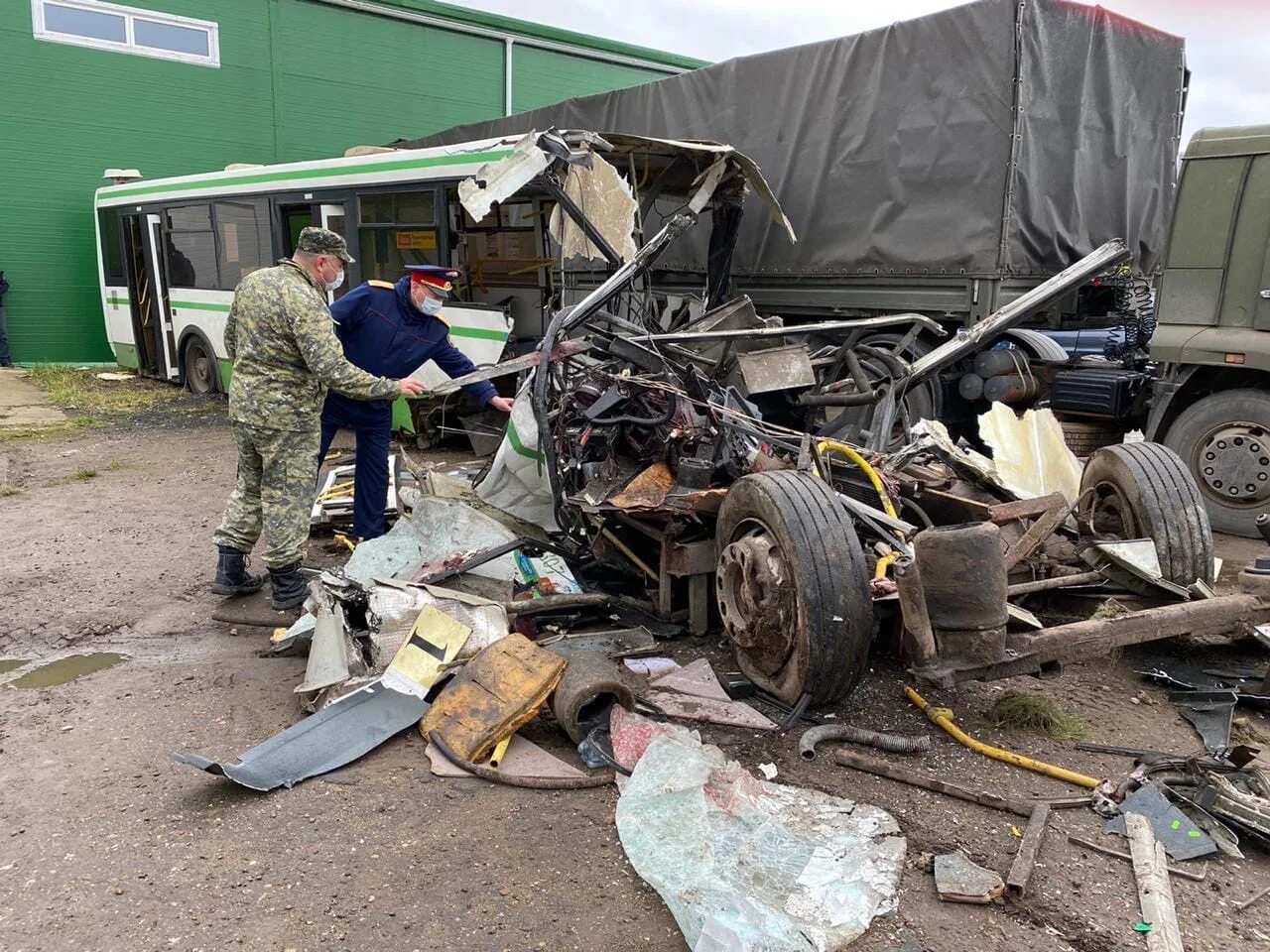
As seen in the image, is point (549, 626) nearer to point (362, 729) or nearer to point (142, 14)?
point (362, 729)

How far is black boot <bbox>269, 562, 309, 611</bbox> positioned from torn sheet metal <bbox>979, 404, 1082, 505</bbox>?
3586 millimetres

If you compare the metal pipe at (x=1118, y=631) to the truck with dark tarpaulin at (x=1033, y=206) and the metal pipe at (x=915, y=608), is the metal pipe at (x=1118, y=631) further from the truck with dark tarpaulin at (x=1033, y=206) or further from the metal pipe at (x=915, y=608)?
the truck with dark tarpaulin at (x=1033, y=206)

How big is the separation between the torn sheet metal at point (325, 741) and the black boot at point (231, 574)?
1796 mm

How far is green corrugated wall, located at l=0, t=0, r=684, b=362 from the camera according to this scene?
14.3 meters

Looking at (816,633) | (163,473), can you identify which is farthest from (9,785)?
(163,473)

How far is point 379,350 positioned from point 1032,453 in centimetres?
367

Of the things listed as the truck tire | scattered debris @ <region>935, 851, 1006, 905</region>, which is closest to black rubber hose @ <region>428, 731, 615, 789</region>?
scattered debris @ <region>935, 851, 1006, 905</region>

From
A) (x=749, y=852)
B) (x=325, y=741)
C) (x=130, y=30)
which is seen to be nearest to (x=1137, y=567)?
(x=749, y=852)

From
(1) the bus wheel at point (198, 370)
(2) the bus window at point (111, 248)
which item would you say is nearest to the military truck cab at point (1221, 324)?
(1) the bus wheel at point (198, 370)

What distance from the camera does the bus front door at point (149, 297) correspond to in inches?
480

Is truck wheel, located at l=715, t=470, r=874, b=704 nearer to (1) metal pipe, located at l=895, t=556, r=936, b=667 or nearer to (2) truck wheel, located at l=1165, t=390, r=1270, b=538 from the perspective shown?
(1) metal pipe, located at l=895, t=556, r=936, b=667

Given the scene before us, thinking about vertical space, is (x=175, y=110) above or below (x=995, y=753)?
above

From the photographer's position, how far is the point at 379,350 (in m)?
5.44

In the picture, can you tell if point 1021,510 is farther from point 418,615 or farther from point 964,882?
point 418,615
